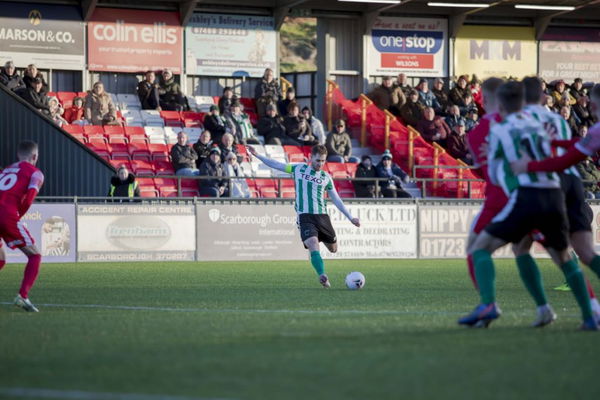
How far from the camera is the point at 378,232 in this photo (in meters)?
24.4

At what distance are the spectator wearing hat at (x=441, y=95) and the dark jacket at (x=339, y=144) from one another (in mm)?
4116

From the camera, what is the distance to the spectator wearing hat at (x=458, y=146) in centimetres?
2917

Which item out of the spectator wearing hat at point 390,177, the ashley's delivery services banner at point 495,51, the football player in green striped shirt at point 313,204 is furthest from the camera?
the ashley's delivery services banner at point 495,51

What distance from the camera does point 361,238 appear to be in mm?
24266

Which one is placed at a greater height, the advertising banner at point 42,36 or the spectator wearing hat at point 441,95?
the advertising banner at point 42,36

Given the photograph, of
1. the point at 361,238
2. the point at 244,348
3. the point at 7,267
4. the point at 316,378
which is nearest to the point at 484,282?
the point at 244,348

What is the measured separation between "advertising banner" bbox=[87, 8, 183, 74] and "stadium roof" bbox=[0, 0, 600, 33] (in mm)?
277

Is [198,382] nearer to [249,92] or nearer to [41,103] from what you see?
[41,103]

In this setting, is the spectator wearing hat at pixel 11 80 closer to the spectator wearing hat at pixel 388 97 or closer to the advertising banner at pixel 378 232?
the advertising banner at pixel 378 232

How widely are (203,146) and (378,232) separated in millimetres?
4295

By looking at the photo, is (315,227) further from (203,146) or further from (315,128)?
(315,128)

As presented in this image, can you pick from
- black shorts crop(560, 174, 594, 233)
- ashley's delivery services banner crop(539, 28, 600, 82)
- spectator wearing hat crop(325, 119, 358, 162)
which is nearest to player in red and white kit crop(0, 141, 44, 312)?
black shorts crop(560, 174, 594, 233)

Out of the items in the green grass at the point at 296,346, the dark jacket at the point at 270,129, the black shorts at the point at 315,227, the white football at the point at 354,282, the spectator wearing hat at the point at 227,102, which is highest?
the spectator wearing hat at the point at 227,102

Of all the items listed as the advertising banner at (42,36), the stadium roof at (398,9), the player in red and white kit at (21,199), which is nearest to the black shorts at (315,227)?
the player in red and white kit at (21,199)
